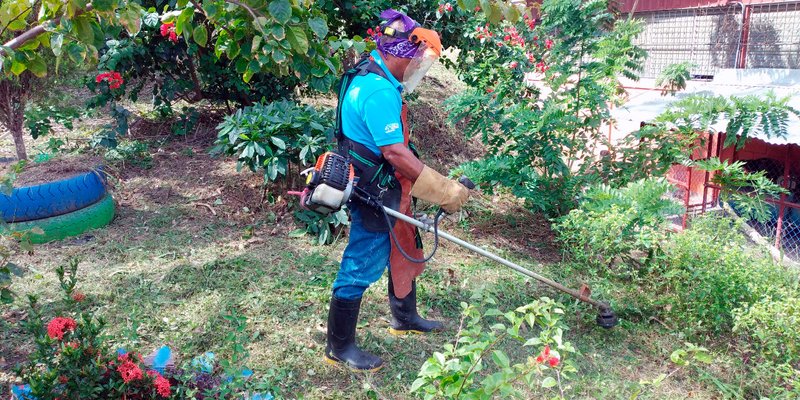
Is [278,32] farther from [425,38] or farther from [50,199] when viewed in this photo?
[50,199]

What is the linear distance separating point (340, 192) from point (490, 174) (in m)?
2.44

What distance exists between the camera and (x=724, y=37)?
11.3m

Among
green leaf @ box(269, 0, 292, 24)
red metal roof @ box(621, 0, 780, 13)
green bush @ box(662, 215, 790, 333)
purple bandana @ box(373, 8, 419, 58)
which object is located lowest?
green bush @ box(662, 215, 790, 333)

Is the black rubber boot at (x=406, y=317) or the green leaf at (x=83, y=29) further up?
the green leaf at (x=83, y=29)

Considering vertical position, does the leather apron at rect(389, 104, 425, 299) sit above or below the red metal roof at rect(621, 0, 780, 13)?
below

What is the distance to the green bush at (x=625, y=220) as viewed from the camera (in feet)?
14.0

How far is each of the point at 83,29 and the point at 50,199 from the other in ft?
9.81

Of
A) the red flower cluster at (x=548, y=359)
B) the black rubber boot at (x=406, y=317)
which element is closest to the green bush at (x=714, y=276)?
the black rubber boot at (x=406, y=317)

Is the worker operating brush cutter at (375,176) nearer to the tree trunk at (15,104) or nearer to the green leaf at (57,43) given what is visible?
the green leaf at (57,43)

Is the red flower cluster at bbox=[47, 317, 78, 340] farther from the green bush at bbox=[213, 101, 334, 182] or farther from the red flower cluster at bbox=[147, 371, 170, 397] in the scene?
the green bush at bbox=[213, 101, 334, 182]

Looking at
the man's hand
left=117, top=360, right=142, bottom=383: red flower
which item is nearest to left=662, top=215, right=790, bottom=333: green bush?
the man's hand

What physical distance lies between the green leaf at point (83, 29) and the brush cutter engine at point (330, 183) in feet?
3.83

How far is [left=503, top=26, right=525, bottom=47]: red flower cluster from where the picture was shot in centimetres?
686

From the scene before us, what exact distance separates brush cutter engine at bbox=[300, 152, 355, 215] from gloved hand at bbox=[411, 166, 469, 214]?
0.36 meters
